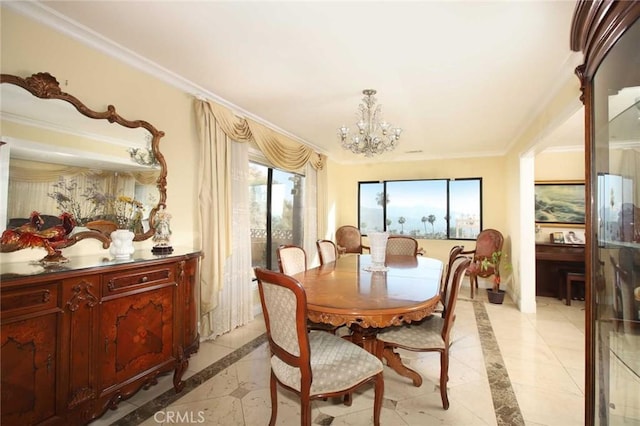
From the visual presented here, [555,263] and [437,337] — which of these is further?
[555,263]

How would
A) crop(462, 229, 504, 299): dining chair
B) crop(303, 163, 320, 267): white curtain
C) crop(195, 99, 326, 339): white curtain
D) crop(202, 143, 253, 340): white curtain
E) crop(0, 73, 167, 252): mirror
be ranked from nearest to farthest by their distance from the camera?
crop(0, 73, 167, 252): mirror → crop(195, 99, 326, 339): white curtain → crop(202, 143, 253, 340): white curtain → crop(462, 229, 504, 299): dining chair → crop(303, 163, 320, 267): white curtain

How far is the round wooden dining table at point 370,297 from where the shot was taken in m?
1.57

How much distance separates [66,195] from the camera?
6.31ft

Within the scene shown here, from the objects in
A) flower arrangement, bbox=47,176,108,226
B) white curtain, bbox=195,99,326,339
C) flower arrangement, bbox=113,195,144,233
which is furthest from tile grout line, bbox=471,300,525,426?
flower arrangement, bbox=47,176,108,226

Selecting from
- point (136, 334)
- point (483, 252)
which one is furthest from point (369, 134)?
point (483, 252)

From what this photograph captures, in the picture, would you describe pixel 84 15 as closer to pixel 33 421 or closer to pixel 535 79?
pixel 33 421

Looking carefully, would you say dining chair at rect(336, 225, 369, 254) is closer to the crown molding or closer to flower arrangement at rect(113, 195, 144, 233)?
the crown molding

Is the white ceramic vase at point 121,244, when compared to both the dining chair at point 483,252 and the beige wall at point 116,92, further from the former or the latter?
the dining chair at point 483,252

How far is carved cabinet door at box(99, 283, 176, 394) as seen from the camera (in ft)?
5.52

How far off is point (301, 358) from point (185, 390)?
1.27m

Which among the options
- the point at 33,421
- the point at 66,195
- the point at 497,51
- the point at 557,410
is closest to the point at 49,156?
the point at 66,195

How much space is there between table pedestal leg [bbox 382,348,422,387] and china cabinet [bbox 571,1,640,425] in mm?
1045

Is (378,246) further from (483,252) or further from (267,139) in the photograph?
(483,252)

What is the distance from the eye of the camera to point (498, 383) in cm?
225
